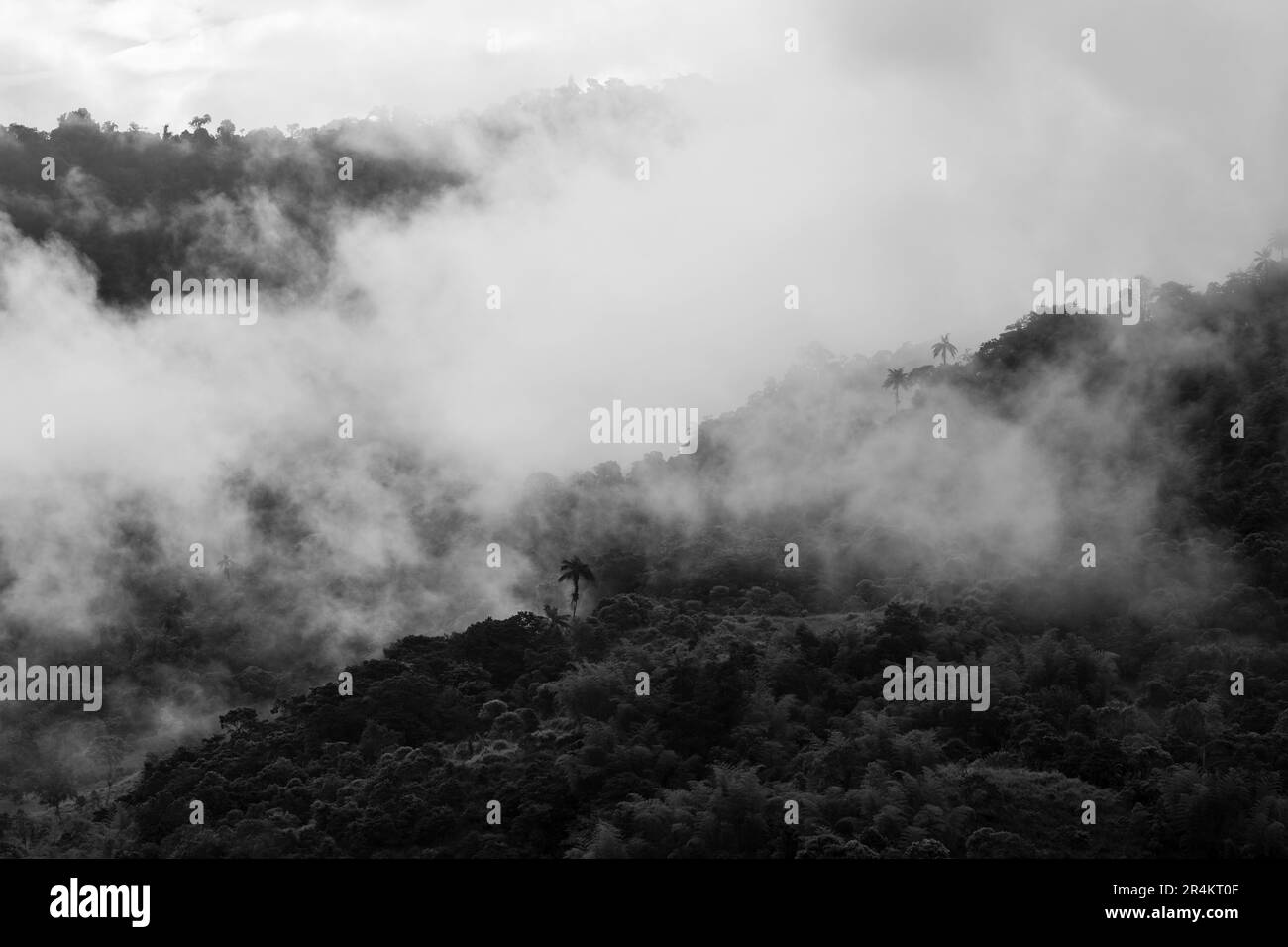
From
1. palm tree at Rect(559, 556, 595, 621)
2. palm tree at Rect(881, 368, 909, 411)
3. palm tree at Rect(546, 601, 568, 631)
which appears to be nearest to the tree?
palm tree at Rect(546, 601, 568, 631)

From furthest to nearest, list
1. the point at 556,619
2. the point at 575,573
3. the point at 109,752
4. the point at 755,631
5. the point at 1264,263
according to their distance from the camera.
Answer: the point at 1264,263, the point at 575,573, the point at 556,619, the point at 109,752, the point at 755,631

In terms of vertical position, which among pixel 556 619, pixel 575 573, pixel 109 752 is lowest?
pixel 109 752

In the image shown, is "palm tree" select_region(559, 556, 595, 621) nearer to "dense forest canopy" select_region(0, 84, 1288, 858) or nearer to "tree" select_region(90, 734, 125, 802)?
"dense forest canopy" select_region(0, 84, 1288, 858)

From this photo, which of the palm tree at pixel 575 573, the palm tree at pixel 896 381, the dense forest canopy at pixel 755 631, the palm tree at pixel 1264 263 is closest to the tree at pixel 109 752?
the dense forest canopy at pixel 755 631

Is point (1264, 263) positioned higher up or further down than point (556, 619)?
higher up

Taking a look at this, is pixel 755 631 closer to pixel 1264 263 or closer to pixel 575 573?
pixel 575 573

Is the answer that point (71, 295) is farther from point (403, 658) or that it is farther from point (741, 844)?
point (741, 844)

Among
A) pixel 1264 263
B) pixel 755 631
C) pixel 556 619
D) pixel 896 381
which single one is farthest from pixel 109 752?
pixel 1264 263
